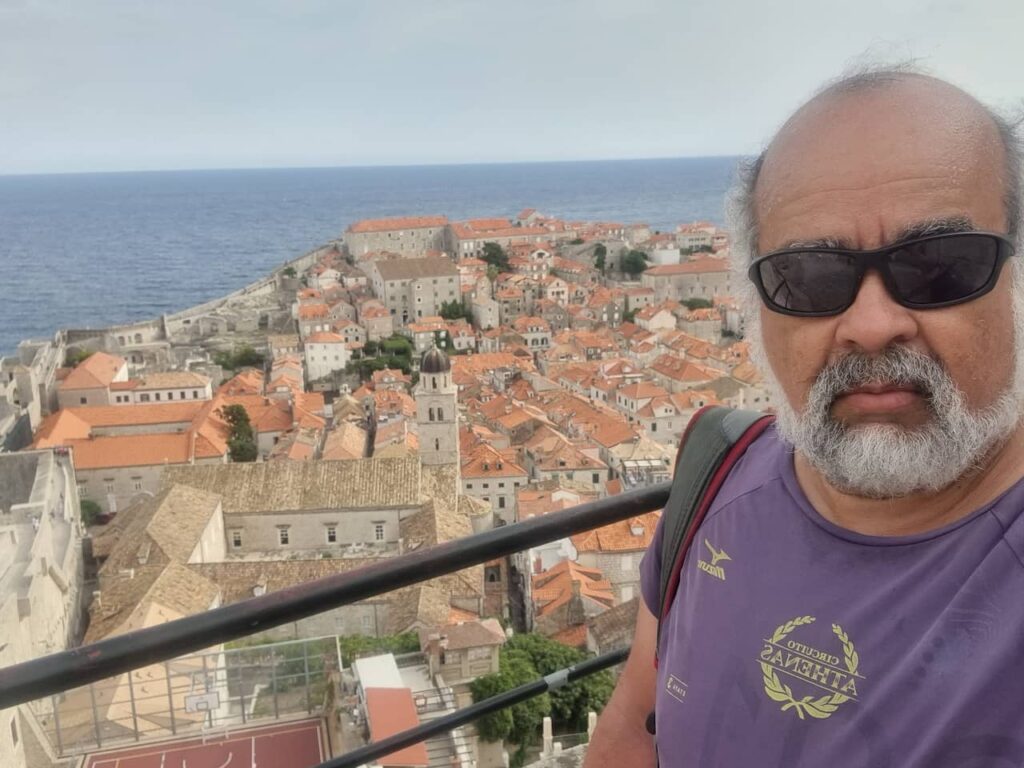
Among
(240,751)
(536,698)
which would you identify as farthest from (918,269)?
(536,698)

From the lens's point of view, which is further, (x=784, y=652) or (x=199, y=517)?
(x=199, y=517)

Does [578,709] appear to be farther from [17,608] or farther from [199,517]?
[199,517]

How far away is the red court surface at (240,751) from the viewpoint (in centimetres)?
337

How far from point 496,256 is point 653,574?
5720 cm

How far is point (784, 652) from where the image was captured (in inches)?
42.2

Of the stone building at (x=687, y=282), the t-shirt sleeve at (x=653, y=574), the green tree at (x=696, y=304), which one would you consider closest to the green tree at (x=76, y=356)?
the green tree at (x=696, y=304)

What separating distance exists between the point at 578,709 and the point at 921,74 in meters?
10.6

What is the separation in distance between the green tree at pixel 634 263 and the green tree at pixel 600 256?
1.41 metres

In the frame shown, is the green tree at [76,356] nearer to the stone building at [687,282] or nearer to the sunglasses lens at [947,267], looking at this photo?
the stone building at [687,282]

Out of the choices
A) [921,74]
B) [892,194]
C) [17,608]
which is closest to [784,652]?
[892,194]

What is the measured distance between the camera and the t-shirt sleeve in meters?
1.42

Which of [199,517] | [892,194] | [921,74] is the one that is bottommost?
[199,517]

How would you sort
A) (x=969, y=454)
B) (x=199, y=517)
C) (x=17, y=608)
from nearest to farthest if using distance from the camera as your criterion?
(x=969, y=454)
(x=17, y=608)
(x=199, y=517)

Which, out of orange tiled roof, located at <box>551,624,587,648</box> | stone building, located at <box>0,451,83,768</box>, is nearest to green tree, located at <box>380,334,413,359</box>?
stone building, located at <box>0,451,83,768</box>
